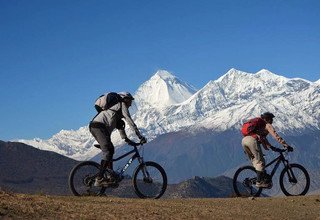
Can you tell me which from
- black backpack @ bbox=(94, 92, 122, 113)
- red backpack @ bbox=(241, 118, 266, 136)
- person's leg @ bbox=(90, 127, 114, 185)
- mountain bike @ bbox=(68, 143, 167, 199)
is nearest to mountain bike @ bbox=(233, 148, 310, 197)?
red backpack @ bbox=(241, 118, 266, 136)

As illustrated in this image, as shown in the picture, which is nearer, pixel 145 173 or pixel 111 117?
pixel 111 117

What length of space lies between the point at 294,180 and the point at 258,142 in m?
2.79

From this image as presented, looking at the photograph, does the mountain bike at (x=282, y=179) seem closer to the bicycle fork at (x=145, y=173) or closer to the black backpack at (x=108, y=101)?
the bicycle fork at (x=145, y=173)

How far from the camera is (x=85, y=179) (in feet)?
68.4

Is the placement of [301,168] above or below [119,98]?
below

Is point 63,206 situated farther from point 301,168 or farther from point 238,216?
point 301,168

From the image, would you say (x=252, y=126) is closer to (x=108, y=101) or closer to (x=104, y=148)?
(x=108, y=101)

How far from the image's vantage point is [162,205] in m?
18.4

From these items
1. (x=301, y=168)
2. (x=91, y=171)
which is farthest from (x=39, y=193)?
(x=301, y=168)

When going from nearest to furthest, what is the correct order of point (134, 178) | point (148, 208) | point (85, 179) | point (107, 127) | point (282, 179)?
1. point (148, 208)
2. point (107, 127)
3. point (85, 179)
4. point (134, 178)
5. point (282, 179)

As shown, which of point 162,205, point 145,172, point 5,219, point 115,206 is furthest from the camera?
point 145,172

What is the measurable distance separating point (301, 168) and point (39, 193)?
38.9 feet

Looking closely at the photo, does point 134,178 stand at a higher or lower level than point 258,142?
lower

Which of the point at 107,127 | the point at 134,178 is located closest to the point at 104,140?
the point at 107,127
